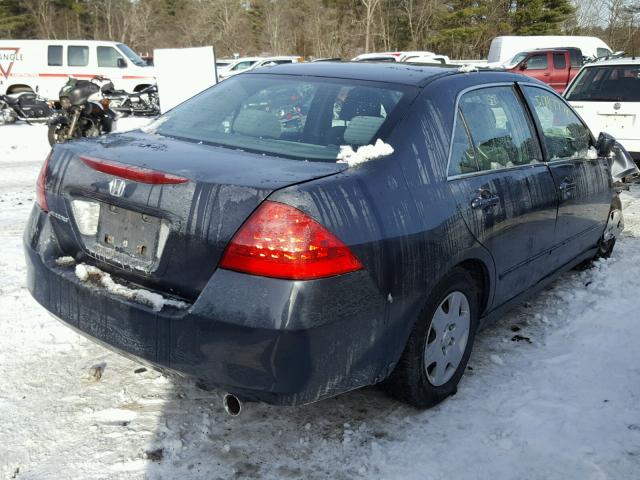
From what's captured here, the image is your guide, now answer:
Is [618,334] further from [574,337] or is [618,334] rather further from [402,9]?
[402,9]

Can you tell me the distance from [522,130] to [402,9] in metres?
48.7

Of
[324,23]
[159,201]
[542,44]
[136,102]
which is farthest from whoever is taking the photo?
[324,23]

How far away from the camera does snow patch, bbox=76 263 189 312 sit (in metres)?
2.53

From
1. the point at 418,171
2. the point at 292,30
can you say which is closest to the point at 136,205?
the point at 418,171

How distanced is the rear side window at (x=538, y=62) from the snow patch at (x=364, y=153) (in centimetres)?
1976

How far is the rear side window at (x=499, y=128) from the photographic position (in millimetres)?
3438

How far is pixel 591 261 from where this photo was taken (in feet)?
18.1

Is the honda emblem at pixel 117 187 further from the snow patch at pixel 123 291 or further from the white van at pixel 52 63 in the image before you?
the white van at pixel 52 63

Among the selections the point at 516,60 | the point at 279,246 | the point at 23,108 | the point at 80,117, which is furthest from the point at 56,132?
the point at 516,60

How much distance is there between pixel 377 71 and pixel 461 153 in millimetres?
730

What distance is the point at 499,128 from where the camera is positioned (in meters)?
3.70

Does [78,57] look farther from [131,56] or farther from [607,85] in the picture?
[607,85]

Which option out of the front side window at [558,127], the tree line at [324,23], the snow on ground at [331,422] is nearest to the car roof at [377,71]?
the front side window at [558,127]

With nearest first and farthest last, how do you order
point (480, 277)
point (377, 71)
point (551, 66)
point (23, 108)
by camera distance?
point (480, 277), point (377, 71), point (23, 108), point (551, 66)
